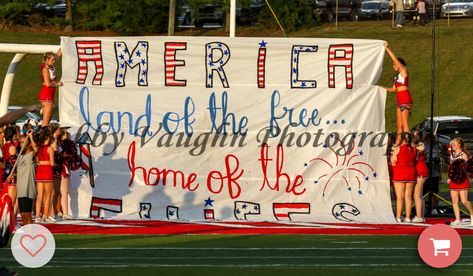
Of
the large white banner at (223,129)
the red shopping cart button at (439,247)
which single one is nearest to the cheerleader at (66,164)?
the large white banner at (223,129)

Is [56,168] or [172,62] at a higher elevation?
[172,62]

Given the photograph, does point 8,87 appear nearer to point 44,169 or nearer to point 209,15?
point 44,169

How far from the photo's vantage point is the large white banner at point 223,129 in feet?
68.5

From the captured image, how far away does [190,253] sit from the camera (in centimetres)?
1673

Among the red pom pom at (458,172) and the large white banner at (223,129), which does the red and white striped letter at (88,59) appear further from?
the red pom pom at (458,172)

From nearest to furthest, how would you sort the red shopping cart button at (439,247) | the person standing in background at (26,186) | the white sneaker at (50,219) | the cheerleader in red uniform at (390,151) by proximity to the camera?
the red shopping cart button at (439,247) → the person standing in background at (26,186) → the white sneaker at (50,219) → the cheerleader in red uniform at (390,151)

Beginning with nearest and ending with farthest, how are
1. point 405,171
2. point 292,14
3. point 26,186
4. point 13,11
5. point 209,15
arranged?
point 26,186 < point 405,171 < point 292,14 < point 209,15 < point 13,11

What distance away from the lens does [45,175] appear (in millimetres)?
20266

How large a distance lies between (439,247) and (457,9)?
135ft

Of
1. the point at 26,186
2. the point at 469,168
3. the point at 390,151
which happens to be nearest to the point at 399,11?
the point at 390,151

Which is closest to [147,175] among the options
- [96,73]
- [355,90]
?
[96,73]

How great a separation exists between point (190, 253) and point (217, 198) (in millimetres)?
4179

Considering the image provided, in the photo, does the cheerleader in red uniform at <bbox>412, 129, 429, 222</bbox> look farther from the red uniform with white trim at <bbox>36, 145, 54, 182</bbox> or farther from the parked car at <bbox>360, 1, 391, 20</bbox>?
the parked car at <bbox>360, 1, 391, 20</bbox>

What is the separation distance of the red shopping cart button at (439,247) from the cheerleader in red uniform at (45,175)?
6.20 meters
